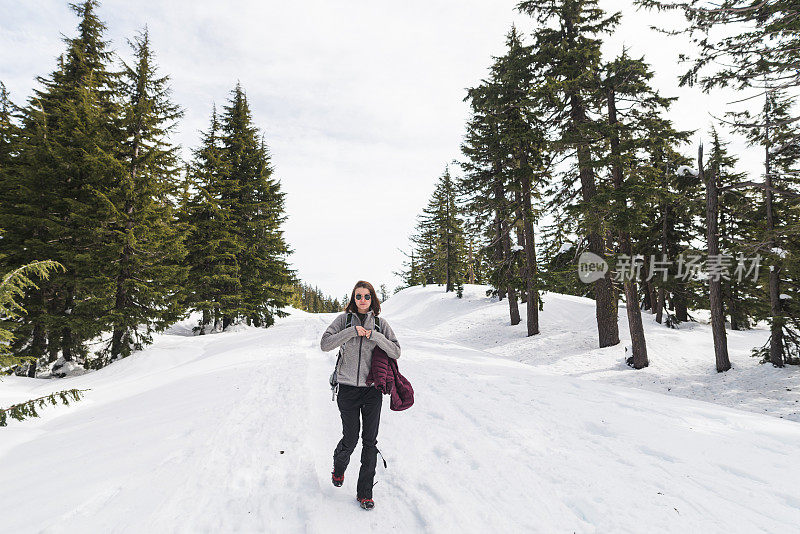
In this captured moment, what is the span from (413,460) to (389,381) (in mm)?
1672

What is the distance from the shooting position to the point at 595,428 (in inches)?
220

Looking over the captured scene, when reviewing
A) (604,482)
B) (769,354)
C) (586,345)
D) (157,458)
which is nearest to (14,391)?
(157,458)

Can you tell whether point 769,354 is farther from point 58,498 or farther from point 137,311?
point 137,311

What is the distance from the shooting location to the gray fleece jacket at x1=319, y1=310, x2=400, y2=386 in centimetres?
371

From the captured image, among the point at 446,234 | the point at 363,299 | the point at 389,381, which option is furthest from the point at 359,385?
the point at 446,234

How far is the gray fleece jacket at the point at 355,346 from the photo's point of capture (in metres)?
3.71

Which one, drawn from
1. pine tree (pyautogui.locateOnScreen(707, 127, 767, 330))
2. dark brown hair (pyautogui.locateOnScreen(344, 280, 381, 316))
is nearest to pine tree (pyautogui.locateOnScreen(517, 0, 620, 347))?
pine tree (pyautogui.locateOnScreen(707, 127, 767, 330))

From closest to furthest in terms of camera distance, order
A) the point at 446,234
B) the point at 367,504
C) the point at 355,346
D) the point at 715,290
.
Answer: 1. the point at 367,504
2. the point at 355,346
3. the point at 715,290
4. the point at 446,234

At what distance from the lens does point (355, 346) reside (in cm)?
387

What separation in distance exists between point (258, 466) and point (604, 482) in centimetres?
436

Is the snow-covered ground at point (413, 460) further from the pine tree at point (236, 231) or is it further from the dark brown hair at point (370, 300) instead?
the pine tree at point (236, 231)

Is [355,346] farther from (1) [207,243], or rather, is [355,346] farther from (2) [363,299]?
(1) [207,243]

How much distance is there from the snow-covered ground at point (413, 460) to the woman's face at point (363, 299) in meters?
2.14

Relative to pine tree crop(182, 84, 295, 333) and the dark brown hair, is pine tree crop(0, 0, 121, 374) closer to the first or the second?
pine tree crop(182, 84, 295, 333)
